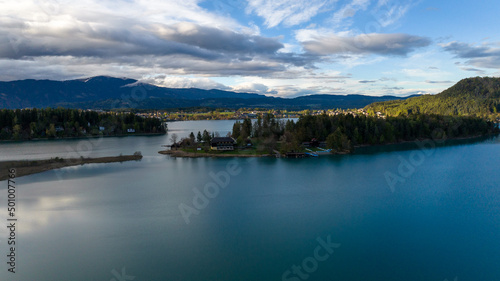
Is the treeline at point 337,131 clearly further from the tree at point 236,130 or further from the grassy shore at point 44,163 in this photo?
the grassy shore at point 44,163

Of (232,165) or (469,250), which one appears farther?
(232,165)

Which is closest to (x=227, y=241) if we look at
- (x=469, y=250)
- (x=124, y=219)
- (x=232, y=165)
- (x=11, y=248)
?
(x=124, y=219)

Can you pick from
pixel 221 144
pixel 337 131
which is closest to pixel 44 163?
Answer: pixel 221 144

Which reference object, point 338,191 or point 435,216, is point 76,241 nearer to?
point 338,191

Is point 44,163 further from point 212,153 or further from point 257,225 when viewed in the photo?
point 257,225

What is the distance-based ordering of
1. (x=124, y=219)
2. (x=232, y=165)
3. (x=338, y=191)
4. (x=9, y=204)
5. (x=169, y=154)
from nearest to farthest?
(x=124, y=219), (x=9, y=204), (x=338, y=191), (x=232, y=165), (x=169, y=154)

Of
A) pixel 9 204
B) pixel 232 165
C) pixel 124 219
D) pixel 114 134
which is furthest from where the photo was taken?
pixel 114 134

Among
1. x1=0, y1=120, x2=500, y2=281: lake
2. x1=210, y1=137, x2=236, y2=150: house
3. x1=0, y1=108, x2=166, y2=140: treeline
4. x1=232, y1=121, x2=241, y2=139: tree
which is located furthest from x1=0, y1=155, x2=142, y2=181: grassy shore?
x1=0, y1=108, x2=166, y2=140: treeline
